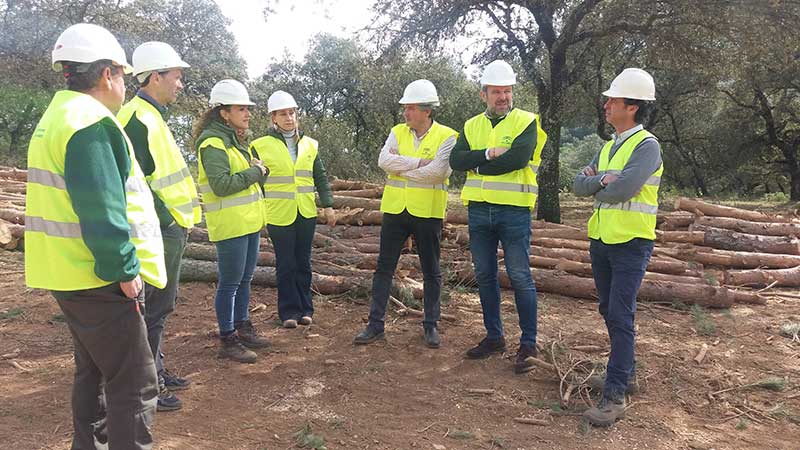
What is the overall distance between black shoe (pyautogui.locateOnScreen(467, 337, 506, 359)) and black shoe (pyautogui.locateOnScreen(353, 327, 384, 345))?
A: 0.83 meters

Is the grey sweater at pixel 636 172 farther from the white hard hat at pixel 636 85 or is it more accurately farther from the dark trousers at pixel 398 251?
the dark trousers at pixel 398 251

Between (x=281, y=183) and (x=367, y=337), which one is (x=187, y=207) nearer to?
(x=281, y=183)

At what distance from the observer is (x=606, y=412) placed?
3602 millimetres

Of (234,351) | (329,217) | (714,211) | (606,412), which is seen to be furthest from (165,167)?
→ (714,211)

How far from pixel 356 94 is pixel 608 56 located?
16.0 metres

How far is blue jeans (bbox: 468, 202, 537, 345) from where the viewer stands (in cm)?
436

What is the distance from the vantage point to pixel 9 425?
3.39 metres

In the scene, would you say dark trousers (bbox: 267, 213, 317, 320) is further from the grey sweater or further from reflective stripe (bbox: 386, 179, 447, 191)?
the grey sweater

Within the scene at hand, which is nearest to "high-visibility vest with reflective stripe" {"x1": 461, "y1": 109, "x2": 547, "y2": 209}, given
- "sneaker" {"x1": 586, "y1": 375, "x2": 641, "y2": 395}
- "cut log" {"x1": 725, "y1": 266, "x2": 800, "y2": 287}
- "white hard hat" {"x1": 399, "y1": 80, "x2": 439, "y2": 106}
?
"white hard hat" {"x1": 399, "y1": 80, "x2": 439, "y2": 106}

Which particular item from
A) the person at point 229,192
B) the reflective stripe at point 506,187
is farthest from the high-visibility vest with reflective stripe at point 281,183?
the reflective stripe at point 506,187

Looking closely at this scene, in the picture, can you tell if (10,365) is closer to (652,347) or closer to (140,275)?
(140,275)

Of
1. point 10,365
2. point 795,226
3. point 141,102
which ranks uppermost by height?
point 141,102

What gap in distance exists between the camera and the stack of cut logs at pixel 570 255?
20.9 feet

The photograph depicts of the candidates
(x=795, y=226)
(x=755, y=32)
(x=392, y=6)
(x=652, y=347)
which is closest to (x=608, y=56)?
(x=755, y=32)
